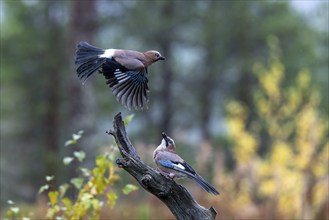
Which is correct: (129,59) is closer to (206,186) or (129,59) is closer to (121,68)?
(121,68)

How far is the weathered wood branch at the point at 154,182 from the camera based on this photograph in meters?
3.71

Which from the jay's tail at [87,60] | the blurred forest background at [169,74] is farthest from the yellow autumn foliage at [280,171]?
the blurred forest background at [169,74]

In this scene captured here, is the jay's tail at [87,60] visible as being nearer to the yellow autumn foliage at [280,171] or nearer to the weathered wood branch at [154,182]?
the weathered wood branch at [154,182]

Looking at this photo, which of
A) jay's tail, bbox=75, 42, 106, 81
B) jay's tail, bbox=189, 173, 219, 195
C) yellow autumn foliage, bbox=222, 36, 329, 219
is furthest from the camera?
yellow autumn foliage, bbox=222, 36, 329, 219

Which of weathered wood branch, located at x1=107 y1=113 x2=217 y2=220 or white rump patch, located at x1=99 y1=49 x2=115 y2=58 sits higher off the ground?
white rump patch, located at x1=99 y1=49 x2=115 y2=58

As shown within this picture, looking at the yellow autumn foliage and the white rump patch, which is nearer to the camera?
the white rump patch

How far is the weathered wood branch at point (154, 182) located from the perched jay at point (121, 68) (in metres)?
0.12

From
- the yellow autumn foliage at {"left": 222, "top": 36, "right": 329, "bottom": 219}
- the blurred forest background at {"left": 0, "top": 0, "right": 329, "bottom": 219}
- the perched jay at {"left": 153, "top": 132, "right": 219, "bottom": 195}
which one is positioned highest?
the blurred forest background at {"left": 0, "top": 0, "right": 329, "bottom": 219}

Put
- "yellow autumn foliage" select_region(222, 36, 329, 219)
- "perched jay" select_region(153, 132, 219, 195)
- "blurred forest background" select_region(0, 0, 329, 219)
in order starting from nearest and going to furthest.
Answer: "perched jay" select_region(153, 132, 219, 195)
"yellow autumn foliage" select_region(222, 36, 329, 219)
"blurred forest background" select_region(0, 0, 329, 219)

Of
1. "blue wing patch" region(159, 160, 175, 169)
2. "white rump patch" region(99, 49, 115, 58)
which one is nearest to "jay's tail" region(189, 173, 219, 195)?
"blue wing patch" region(159, 160, 175, 169)

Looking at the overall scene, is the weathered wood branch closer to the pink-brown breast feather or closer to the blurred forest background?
the pink-brown breast feather

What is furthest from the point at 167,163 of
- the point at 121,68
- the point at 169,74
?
the point at 169,74

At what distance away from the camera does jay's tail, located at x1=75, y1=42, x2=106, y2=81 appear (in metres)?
3.52

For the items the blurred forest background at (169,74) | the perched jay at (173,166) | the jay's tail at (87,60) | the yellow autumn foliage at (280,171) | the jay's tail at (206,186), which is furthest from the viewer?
the blurred forest background at (169,74)
